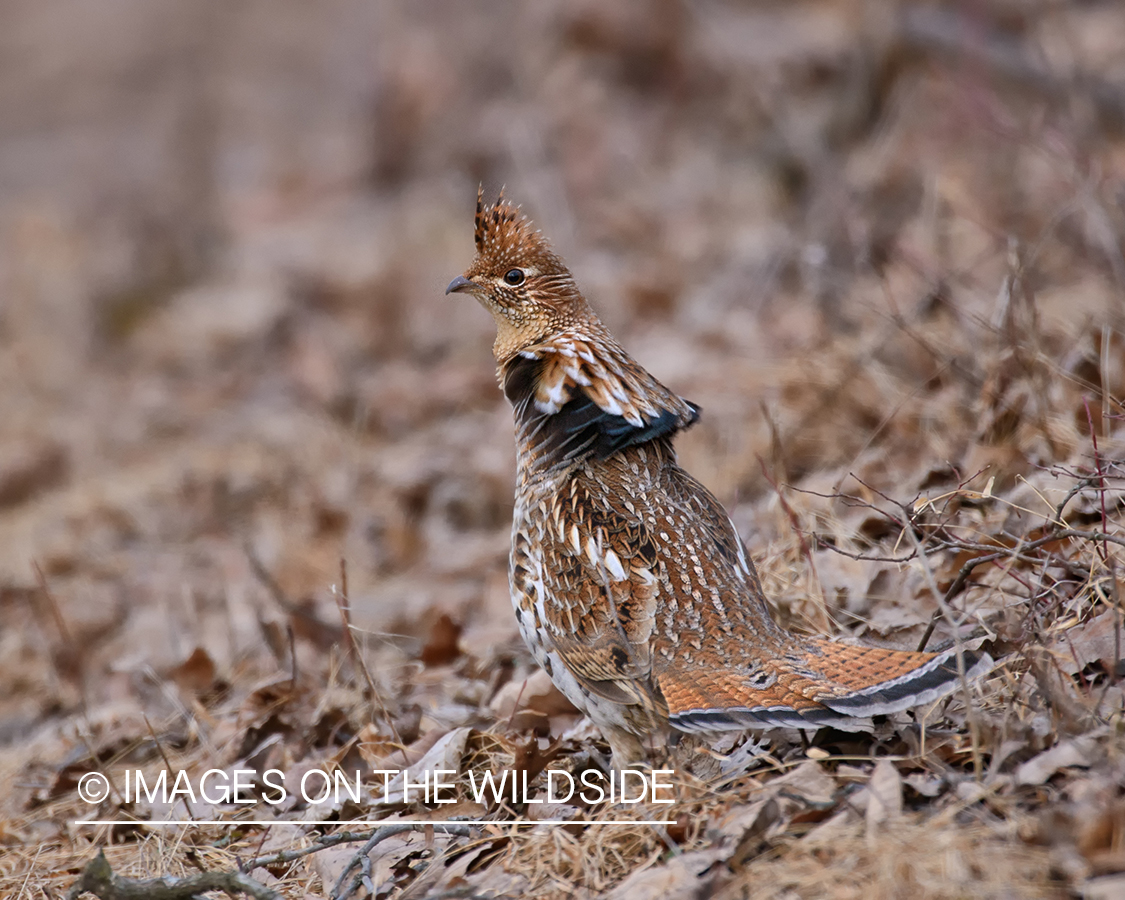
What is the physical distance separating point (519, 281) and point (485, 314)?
6689mm

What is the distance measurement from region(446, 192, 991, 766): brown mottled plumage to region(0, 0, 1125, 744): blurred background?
1019 mm

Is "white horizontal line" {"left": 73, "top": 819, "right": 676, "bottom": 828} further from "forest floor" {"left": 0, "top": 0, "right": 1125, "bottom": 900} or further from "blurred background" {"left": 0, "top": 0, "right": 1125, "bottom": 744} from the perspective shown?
"blurred background" {"left": 0, "top": 0, "right": 1125, "bottom": 744}

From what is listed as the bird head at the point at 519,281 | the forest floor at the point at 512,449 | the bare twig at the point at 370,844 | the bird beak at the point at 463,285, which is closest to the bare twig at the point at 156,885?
the bare twig at the point at 370,844

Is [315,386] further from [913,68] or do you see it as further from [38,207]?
[38,207]

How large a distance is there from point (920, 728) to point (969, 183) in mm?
6521

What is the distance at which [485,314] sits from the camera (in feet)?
35.2

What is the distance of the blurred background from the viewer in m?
5.68

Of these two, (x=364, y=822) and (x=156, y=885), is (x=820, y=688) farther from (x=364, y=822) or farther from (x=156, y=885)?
(x=156, y=885)

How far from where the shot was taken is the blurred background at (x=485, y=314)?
224 inches

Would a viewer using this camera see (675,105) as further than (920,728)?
Yes

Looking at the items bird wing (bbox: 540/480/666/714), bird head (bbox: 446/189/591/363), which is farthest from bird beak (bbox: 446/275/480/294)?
bird wing (bbox: 540/480/666/714)

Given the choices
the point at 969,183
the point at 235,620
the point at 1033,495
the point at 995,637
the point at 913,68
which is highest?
the point at 913,68

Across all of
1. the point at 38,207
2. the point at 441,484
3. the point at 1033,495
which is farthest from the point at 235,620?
the point at 38,207

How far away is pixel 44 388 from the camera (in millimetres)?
11789
